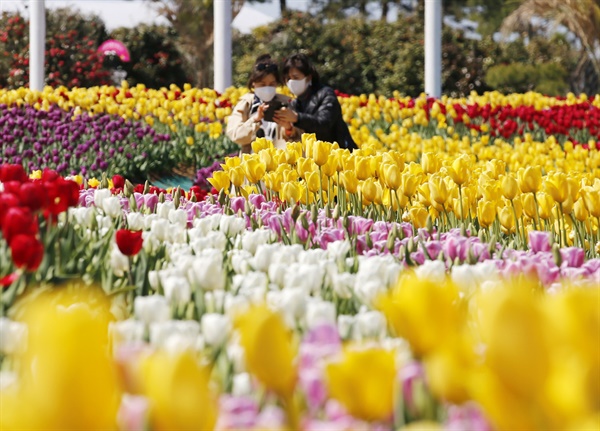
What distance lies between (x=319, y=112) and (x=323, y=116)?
5 centimetres

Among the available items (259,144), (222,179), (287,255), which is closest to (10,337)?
(287,255)

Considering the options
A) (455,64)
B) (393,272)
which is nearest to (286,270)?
(393,272)

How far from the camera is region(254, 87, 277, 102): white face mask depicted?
621cm

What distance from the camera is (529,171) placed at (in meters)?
3.53

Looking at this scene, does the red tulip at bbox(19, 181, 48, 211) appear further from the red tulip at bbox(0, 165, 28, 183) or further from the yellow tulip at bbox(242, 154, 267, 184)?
the yellow tulip at bbox(242, 154, 267, 184)

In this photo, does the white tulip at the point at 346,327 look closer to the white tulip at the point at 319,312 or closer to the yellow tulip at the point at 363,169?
the white tulip at the point at 319,312

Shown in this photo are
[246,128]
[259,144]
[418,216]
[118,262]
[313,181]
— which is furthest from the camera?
[246,128]

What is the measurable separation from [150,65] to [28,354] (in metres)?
27.7

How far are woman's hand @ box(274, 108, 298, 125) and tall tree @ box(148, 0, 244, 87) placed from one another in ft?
76.4

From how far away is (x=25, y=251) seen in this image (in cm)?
203

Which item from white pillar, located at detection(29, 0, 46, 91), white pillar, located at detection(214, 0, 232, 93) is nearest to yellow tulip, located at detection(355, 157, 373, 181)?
white pillar, located at detection(214, 0, 232, 93)

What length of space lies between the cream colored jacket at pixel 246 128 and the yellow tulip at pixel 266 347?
17.1ft

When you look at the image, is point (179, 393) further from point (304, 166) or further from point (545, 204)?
point (304, 166)

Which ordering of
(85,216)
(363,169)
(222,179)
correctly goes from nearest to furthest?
(85,216)
(363,169)
(222,179)
